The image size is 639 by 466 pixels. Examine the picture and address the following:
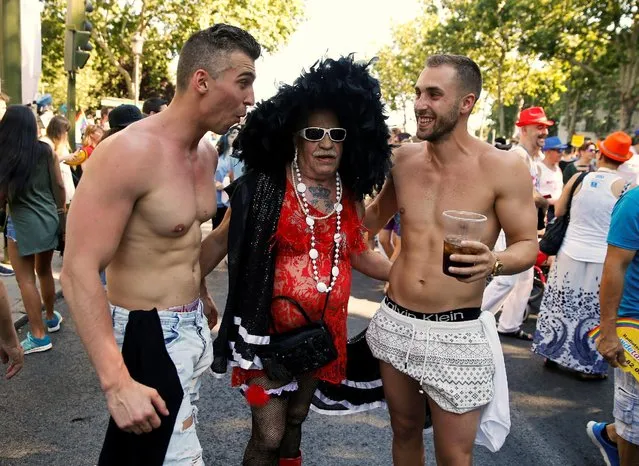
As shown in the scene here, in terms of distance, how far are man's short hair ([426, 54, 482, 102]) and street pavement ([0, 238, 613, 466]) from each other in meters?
2.15

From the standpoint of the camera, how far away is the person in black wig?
98.3 inches

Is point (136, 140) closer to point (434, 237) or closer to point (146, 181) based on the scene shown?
point (146, 181)

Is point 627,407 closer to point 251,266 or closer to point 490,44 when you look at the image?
point 251,266

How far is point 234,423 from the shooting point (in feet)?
12.0

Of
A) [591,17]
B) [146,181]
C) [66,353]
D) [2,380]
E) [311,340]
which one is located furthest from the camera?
[591,17]

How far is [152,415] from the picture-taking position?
1.81 m

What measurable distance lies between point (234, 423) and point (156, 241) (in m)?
1.99

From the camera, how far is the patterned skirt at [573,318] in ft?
15.9

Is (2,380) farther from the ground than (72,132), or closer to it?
closer to it

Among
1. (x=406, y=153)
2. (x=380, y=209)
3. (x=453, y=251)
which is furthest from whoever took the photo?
(x=380, y=209)

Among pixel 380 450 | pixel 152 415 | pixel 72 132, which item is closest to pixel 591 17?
pixel 72 132

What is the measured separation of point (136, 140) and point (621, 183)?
417 cm

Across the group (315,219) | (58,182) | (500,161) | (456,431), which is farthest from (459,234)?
(58,182)

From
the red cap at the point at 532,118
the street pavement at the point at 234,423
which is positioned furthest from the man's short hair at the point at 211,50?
the red cap at the point at 532,118
